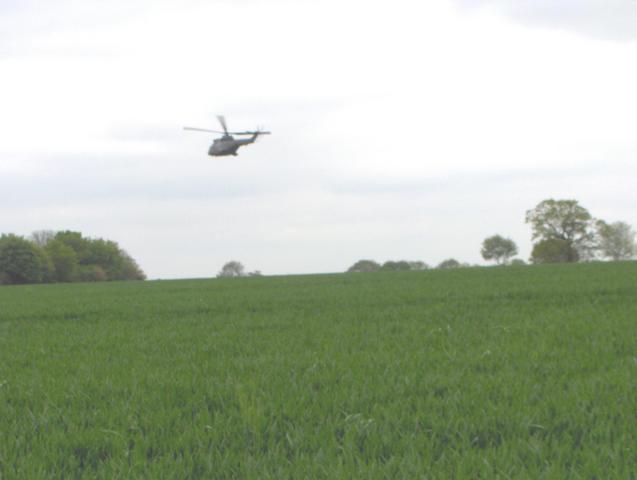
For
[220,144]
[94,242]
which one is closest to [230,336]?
[220,144]

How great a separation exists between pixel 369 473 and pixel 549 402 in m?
1.89

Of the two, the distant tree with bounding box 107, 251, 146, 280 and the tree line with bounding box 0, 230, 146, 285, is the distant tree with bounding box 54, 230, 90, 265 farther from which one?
the distant tree with bounding box 107, 251, 146, 280

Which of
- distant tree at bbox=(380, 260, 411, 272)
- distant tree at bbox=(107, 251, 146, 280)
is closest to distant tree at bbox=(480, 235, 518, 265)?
distant tree at bbox=(380, 260, 411, 272)

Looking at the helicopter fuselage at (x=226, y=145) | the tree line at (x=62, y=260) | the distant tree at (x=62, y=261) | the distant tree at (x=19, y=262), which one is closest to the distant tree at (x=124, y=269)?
the tree line at (x=62, y=260)

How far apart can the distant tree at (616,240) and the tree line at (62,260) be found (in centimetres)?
10180

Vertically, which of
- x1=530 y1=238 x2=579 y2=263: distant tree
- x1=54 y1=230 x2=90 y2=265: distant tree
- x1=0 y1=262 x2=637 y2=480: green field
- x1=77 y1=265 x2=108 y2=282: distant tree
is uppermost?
x1=54 y1=230 x2=90 y2=265: distant tree

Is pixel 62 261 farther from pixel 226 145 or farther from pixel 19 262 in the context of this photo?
pixel 226 145

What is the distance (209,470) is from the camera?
3346 mm

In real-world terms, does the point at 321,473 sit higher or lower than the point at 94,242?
lower

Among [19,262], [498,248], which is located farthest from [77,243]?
[498,248]

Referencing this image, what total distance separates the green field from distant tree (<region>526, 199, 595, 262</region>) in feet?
320

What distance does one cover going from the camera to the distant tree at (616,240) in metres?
102

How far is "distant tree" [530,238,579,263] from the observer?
320ft

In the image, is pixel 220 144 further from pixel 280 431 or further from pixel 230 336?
pixel 280 431
